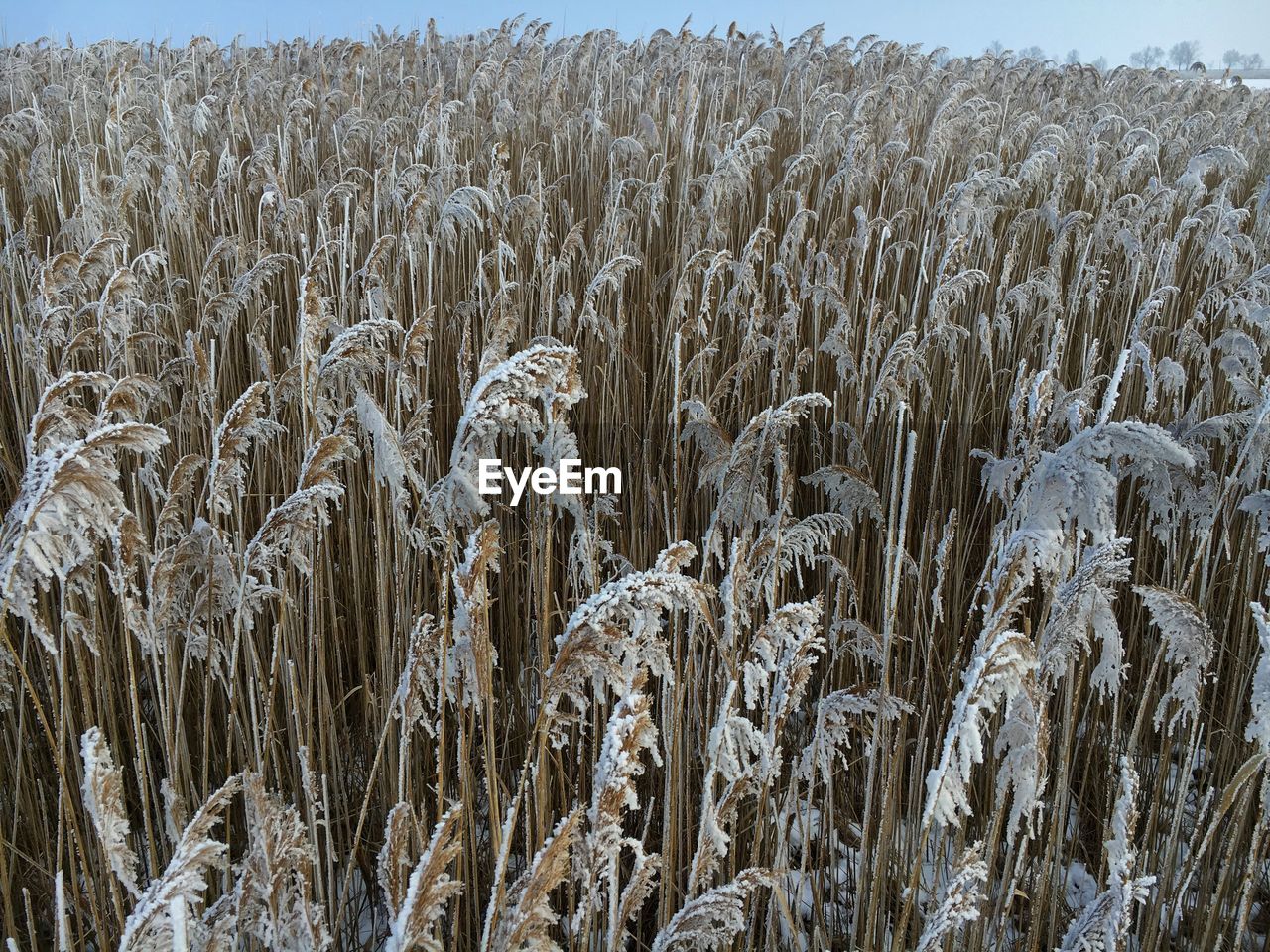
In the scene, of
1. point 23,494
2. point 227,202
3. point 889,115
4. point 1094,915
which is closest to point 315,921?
point 23,494

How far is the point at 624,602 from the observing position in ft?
2.59

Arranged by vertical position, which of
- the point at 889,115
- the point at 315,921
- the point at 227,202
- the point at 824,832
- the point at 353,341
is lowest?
the point at 824,832

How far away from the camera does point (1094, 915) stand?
33.5 inches

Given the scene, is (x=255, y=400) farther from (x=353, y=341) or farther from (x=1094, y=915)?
(x=1094, y=915)

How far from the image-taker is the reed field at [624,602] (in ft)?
2.73

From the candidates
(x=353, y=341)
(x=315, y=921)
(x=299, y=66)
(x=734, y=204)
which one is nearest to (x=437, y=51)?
(x=299, y=66)

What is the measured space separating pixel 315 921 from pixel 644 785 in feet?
2.96

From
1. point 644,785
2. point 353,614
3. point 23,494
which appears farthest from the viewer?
point 353,614

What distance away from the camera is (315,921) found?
0.79 meters

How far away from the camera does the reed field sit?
0.83 metres

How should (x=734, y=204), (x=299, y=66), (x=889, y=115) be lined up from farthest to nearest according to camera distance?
(x=299, y=66), (x=889, y=115), (x=734, y=204)

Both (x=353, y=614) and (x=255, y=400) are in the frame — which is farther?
(x=353, y=614)

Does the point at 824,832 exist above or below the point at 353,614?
below

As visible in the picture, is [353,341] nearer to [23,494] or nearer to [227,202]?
[23,494]
